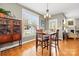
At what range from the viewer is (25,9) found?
360 cm

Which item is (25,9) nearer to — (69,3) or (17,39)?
(17,39)

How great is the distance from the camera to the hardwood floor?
11.2ft

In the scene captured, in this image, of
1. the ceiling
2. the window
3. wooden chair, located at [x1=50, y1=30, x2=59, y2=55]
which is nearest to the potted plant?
the window

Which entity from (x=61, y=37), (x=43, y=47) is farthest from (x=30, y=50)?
(x=61, y=37)

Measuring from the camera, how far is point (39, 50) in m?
3.64

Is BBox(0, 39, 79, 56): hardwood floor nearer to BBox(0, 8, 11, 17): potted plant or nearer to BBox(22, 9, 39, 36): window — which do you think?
BBox(22, 9, 39, 36): window

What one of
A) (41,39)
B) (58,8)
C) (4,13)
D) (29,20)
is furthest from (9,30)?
(58,8)

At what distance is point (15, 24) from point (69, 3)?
1700mm

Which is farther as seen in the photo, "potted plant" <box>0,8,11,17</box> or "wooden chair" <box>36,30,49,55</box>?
"wooden chair" <box>36,30,49,55</box>

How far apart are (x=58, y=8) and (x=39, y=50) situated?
4.29 ft

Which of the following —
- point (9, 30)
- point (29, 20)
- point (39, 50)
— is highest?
point (29, 20)

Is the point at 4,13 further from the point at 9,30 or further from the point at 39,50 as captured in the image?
the point at 39,50

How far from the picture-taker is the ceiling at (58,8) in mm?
3290

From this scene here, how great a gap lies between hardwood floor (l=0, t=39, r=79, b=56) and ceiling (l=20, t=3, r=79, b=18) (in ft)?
2.75
